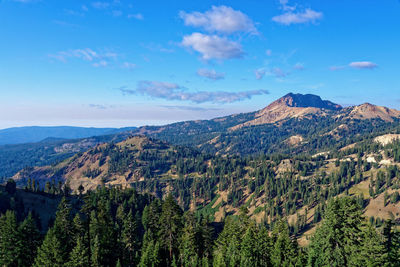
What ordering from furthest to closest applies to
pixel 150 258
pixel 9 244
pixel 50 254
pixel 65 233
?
1. pixel 65 233
2. pixel 150 258
3. pixel 9 244
4. pixel 50 254

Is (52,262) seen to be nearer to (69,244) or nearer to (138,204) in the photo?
(69,244)

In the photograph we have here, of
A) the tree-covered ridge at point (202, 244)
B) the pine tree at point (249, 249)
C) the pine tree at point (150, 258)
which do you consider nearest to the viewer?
the tree-covered ridge at point (202, 244)

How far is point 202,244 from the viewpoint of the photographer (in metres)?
75.2

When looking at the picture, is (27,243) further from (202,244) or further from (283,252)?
(283,252)

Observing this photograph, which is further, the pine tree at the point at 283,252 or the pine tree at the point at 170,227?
the pine tree at the point at 170,227

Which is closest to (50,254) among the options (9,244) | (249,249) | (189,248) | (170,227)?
(9,244)

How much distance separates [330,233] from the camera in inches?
1962

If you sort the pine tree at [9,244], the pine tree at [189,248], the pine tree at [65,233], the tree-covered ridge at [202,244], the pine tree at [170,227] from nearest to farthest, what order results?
the tree-covered ridge at [202,244] < the pine tree at [9,244] < the pine tree at [65,233] < the pine tree at [189,248] < the pine tree at [170,227]

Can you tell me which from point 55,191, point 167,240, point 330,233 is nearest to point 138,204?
point 55,191

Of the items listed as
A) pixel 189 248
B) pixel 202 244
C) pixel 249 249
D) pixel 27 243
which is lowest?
pixel 202 244

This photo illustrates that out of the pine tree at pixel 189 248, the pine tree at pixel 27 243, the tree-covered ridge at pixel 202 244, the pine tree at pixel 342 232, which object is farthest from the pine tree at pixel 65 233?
the pine tree at pixel 342 232

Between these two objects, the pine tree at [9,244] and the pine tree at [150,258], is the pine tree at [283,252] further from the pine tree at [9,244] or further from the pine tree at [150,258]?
the pine tree at [9,244]

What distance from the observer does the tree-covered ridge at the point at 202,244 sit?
48.0m

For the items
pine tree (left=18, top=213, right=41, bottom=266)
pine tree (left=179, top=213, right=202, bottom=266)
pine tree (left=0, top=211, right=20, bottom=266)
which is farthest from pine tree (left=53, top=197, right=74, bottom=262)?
pine tree (left=179, top=213, right=202, bottom=266)
